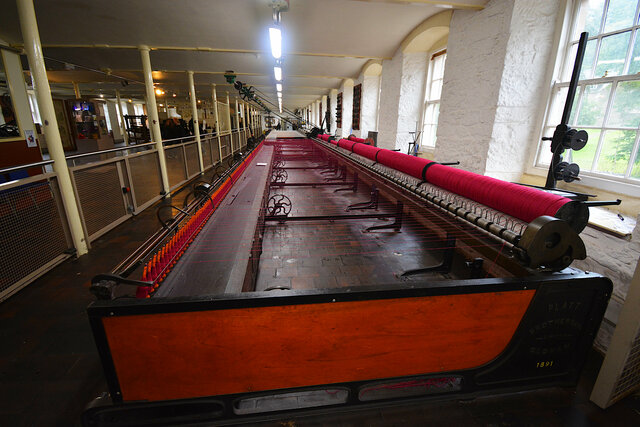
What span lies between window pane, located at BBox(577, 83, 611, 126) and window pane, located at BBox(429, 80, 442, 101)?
10.9 feet

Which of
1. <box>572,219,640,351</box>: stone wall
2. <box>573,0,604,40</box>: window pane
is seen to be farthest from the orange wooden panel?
<box>573,0,604,40</box>: window pane

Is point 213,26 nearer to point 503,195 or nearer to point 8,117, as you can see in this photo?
point 8,117

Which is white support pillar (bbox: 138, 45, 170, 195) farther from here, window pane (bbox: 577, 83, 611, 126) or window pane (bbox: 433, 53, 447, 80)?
window pane (bbox: 577, 83, 611, 126)

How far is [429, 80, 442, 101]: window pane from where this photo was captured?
5777 mm

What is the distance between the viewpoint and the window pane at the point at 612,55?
7.92 ft

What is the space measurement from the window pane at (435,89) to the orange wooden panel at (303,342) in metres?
5.64

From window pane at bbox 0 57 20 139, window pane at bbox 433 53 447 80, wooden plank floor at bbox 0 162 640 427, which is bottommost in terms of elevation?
wooden plank floor at bbox 0 162 640 427

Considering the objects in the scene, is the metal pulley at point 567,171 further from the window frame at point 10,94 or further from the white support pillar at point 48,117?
the window frame at point 10,94

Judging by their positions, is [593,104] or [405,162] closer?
[593,104]

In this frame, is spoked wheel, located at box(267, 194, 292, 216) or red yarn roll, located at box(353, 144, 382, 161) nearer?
spoked wheel, located at box(267, 194, 292, 216)

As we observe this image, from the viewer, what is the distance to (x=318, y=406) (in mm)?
1289

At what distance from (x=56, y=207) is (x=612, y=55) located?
577cm

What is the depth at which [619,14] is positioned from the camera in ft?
8.06

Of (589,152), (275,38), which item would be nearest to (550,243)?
(589,152)
